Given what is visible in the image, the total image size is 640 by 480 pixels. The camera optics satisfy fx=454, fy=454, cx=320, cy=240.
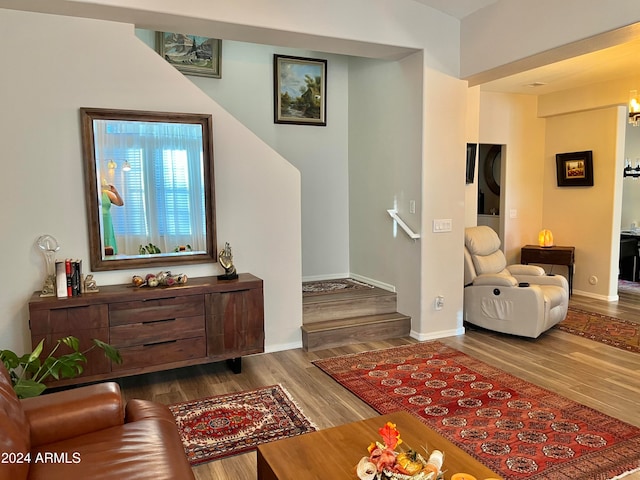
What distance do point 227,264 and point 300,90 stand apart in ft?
8.22

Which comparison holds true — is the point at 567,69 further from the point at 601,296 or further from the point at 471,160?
the point at 601,296

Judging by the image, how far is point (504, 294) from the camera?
14.9 feet

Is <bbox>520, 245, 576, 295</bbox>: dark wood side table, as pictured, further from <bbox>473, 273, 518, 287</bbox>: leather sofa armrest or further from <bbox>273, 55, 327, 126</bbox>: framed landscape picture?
<bbox>273, 55, 327, 126</bbox>: framed landscape picture

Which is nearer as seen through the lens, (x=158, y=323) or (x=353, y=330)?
(x=158, y=323)

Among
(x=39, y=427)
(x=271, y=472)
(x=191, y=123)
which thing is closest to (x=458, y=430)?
(x=271, y=472)

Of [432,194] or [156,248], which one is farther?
[432,194]

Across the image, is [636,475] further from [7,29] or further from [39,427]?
[7,29]

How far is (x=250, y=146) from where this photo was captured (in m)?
3.94

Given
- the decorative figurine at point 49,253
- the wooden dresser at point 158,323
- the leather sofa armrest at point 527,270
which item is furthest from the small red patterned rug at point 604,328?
the decorative figurine at point 49,253

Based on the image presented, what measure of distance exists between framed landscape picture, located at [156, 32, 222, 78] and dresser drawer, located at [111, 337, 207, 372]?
2832 millimetres

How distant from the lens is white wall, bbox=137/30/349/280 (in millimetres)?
4965

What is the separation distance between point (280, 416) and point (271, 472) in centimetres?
124

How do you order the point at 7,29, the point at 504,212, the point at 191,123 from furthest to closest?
1. the point at 504,212
2. the point at 191,123
3. the point at 7,29

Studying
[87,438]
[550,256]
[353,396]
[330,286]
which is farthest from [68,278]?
[550,256]
